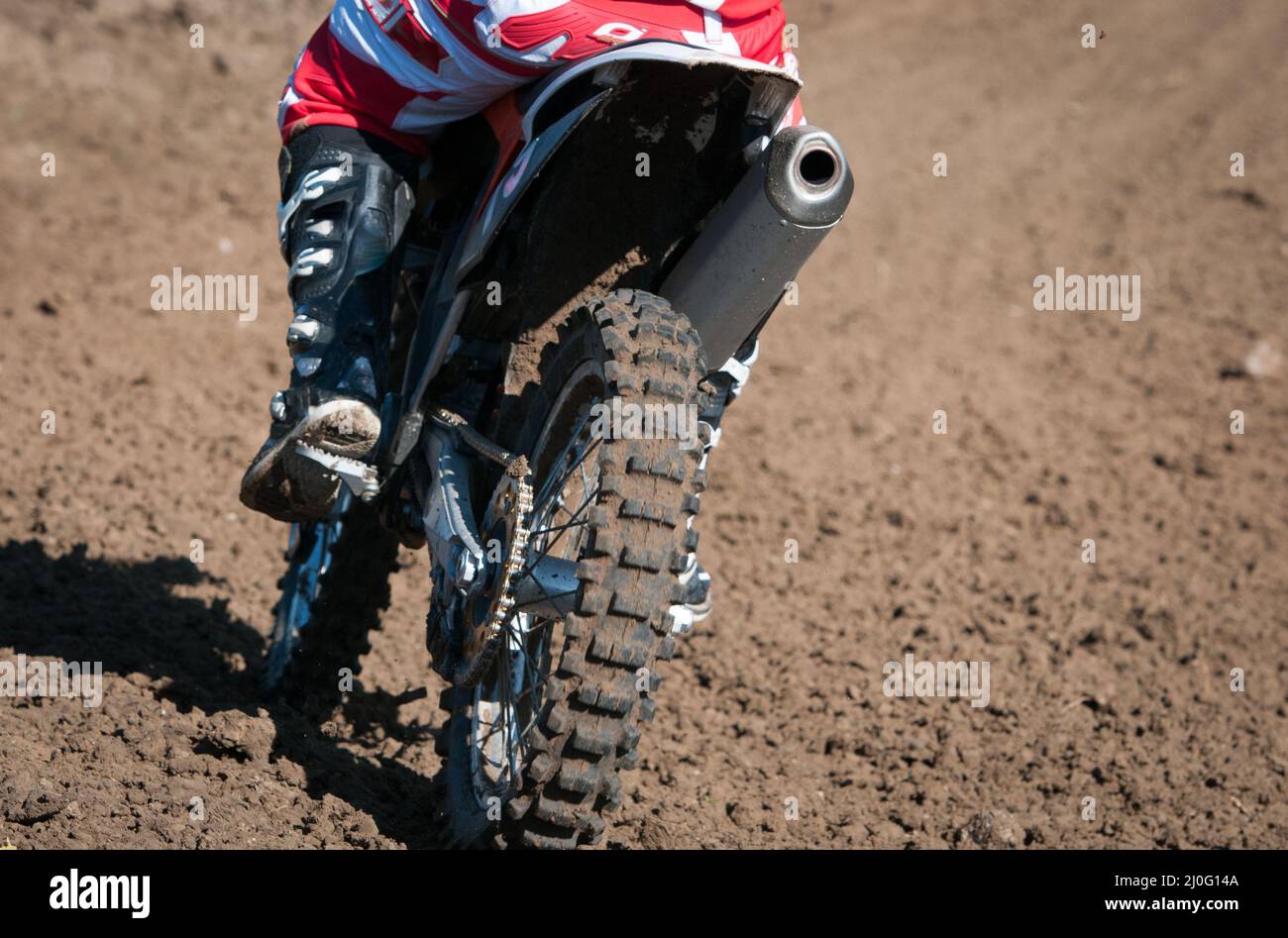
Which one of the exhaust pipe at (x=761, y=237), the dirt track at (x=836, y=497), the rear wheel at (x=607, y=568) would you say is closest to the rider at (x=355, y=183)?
the exhaust pipe at (x=761, y=237)

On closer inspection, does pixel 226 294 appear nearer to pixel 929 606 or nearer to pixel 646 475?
pixel 929 606

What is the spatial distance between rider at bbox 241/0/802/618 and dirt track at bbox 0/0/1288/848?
752 mm

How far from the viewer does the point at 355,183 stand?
3455 mm

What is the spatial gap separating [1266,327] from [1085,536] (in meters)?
2.88

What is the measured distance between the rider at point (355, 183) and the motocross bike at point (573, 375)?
0.10m

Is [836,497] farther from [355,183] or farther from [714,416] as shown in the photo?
[355,183]

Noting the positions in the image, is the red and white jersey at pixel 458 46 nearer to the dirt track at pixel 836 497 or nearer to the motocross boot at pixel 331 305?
the motocross boot at pixel 331 305

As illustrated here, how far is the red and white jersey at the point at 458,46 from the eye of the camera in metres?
3.07

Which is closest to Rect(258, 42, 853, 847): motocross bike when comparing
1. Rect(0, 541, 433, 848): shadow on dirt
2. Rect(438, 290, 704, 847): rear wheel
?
Rect(438, 290, 704, 847): rear wheel

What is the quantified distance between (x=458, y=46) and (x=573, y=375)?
801 millimetres

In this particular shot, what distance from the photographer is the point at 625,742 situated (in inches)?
109

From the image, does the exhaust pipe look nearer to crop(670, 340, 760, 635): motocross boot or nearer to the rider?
crop(670, 340, 760, 635): motocross boot

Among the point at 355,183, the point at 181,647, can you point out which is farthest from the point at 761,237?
the point at 181,647
